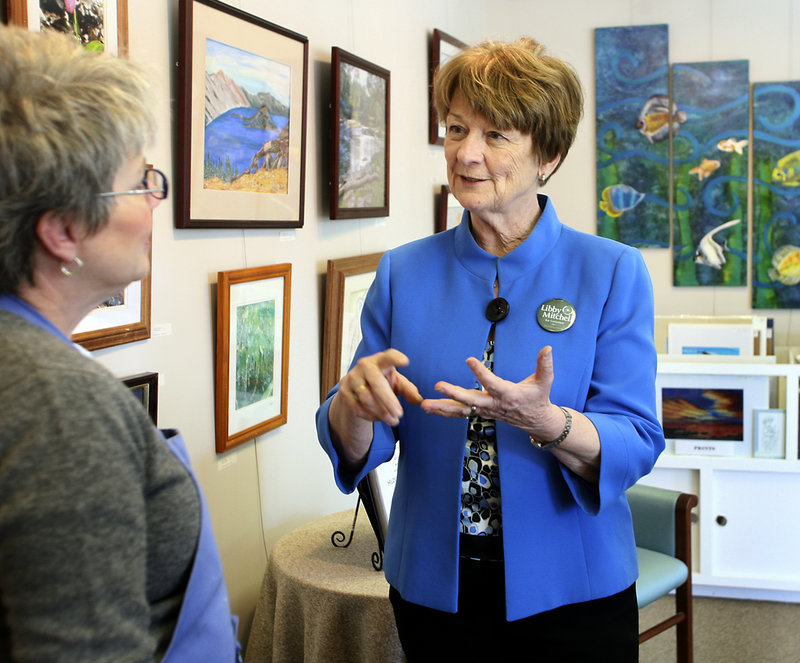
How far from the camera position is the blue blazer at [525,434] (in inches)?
55.6

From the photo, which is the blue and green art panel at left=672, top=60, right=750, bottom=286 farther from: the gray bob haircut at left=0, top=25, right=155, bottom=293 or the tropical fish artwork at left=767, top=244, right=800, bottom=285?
the gray bob haircut at left=0, top=25, right=155, bottom=293

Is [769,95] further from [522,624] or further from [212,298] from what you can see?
[522,624]

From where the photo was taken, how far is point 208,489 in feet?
7.50

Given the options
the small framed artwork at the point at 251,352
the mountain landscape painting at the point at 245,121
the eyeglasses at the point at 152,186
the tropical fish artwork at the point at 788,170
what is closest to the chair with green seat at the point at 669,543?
the small framed artwork at the point at 251,352

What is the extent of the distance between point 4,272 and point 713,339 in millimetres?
3748

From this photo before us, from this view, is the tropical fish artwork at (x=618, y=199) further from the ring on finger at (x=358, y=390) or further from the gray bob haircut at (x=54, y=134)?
the gray bob haircut at (x=54, y=134)

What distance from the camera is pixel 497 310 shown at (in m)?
1.50

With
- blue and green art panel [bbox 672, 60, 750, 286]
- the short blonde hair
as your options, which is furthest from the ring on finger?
blue and green art panel [bbox 672, 60, 750, 286]

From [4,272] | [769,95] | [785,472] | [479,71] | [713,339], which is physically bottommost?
[785,472]

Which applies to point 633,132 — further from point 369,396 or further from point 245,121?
point 369,396

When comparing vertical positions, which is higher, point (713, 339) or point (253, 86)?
point (253, 86)

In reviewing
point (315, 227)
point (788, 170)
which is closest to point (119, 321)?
point (315, 227)

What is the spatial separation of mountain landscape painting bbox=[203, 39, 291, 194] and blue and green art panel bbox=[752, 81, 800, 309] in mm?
3311

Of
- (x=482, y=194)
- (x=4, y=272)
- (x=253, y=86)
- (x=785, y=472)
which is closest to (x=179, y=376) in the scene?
(x=253, y=86)
